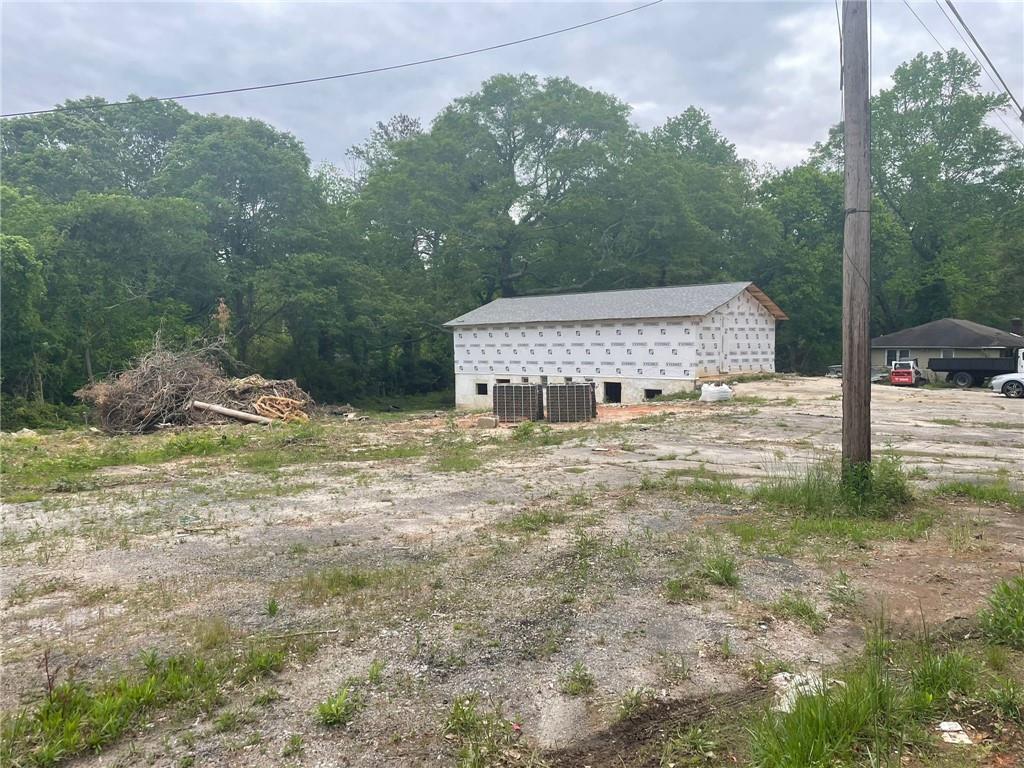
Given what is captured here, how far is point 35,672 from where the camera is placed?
3795 mm

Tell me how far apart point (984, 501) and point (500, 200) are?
33950 mm

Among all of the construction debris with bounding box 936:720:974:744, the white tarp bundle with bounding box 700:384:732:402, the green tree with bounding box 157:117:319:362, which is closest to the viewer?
the construction debris with bounding box 936:720:974:744

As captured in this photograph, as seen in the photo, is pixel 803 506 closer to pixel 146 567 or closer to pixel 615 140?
pixel 146 567

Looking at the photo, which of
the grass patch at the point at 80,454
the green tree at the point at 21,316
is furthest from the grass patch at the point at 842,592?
the green tree at the point at 21,316

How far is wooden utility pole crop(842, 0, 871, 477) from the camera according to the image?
277 inches

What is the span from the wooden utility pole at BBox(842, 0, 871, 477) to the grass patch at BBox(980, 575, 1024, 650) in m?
2.89

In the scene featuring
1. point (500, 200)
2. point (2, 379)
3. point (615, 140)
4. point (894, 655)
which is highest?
point (615, 140)

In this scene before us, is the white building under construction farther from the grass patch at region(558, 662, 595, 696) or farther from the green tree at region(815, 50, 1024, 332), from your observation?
the grass patch at region(558, 662, 595, 696)

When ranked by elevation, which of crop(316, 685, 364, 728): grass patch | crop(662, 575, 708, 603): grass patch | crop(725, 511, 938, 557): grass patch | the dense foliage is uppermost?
the dense foliage

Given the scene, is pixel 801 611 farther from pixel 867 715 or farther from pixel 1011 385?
pixel 1011 385

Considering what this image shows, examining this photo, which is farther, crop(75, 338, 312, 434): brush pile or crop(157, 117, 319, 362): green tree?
crop(157, 117, 319, 362): green tree

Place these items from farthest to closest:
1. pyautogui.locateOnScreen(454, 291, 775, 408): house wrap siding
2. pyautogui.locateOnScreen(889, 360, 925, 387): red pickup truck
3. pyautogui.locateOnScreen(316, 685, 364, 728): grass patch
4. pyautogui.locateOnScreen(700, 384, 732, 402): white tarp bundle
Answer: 1. pyautogui.locateOnScreen(889, 360, 925, 387): red pickup truck
2. pyautogui.locateOnScreen(454, 291, 775, 408): house wrap siding
3. pyautogui.locateOnScreen(700, 384, 732, 402): white tarp bundle
4. pyautogui.locateOnScreen(316, 685, 364, 728): grass patch

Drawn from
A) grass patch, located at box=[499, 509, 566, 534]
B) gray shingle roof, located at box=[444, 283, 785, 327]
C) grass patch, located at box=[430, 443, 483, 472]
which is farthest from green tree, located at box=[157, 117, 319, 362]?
grass patch, located at box=[499, 509, 566, 534]

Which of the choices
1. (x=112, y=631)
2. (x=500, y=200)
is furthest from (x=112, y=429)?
(x=500, y=200)
